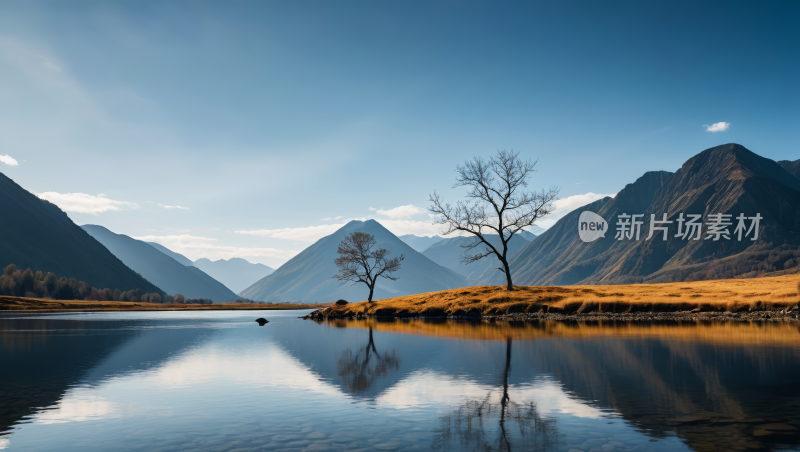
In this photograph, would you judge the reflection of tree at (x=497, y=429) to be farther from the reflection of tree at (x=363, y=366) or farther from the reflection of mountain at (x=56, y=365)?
the reflection of mountain at (x=56, y=365)

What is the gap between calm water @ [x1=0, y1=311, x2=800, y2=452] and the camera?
1176cm

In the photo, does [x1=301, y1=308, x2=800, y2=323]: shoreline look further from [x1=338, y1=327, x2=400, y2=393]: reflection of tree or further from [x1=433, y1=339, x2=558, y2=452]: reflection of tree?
[x1=433, y1=339, x2=558, y2=452]: reflection of tree

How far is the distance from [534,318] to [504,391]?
41732 millimetres

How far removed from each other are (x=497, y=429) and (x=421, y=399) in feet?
13.7

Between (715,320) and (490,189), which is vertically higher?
(490,189)

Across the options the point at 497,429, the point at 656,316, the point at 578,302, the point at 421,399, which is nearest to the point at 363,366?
the point at 421,399

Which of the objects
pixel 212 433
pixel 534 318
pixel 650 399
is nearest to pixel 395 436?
pixel 212 433

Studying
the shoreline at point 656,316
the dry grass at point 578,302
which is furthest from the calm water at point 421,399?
the dry grass at point 578,302

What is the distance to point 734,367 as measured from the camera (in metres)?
20.5

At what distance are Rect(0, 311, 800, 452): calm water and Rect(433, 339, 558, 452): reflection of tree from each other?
6 centimetres

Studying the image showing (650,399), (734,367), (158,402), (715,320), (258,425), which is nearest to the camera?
(258,425)

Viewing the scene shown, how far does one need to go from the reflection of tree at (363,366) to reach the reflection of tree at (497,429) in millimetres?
5260

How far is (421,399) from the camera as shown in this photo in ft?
53.5

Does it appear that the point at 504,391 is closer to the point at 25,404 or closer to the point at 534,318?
the point at 25,404
